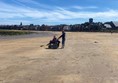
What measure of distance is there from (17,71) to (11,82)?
2.58m

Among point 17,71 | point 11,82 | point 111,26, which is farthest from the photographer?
point 111,26

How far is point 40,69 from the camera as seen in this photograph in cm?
1488

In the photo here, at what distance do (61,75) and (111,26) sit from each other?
132 metres

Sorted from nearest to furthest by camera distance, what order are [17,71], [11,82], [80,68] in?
1. [11,82]
2. [17,71]
3. [80,68]

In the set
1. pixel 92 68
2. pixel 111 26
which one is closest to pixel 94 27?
pixel 111 26

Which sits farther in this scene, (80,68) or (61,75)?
(80,68)

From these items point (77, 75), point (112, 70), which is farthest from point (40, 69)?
Result: point (112, 70)

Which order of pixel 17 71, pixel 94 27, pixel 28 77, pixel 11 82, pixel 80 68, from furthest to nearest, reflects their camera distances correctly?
pixel 94 27 → pixel 80 68 → pixel 17 71 → pixel 28 77 → pixel 11 82

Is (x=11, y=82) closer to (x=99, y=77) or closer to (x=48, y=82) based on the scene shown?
(x=48, y=82)

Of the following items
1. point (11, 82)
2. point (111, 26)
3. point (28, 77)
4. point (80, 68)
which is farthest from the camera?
point (111, 26)

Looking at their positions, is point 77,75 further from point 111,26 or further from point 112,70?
point 111,26

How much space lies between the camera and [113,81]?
12031 mm

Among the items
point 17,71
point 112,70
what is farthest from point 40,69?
point 112,70

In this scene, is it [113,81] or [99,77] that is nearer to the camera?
[113,81]
